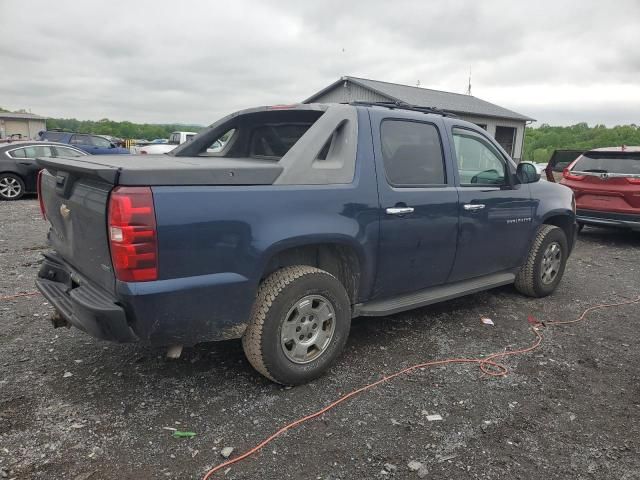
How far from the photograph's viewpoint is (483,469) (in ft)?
8.31

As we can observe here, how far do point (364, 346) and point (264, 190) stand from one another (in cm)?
172

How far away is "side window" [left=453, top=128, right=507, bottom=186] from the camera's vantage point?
425 centimetres

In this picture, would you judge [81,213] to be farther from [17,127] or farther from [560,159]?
[17,127]

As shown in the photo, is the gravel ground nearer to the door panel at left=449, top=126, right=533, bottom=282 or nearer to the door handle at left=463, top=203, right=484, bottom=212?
the door panel at left=449, top=126, right=533, bottom=282

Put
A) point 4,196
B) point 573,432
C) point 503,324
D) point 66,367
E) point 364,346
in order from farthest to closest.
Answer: point 4,196 < point 503,324 < point 364,346 < point 66,367 < point 573,432

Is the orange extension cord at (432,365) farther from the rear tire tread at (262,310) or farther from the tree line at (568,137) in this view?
the tree line at (568,137)

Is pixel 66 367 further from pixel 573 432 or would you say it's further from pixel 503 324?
pixel 503 324

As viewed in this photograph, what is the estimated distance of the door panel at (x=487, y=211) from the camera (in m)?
4.17

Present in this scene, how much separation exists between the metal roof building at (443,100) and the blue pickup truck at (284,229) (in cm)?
1733

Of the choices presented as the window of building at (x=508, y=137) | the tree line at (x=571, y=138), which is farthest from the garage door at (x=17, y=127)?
the window of building at (x=508, y=137)

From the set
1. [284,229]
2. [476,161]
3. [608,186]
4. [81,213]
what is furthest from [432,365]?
[608,186]

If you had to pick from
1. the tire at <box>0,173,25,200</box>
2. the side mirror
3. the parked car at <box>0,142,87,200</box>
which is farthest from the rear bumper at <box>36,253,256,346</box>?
the tire at <box>0,173,25,200</box>

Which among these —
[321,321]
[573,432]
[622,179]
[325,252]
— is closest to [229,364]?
[321,321]

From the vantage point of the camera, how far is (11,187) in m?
12.0
